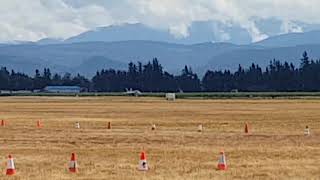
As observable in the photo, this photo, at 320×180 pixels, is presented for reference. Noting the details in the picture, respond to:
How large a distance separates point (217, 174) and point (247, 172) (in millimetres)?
971

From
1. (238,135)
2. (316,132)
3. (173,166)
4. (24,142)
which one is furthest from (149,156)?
(316,132)

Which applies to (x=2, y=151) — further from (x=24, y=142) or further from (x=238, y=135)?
(x=238, y=135)

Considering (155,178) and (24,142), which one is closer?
(155,178)

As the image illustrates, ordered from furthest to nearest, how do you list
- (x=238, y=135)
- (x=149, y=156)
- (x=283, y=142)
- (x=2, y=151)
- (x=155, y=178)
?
(x=238, y=135) → (x=283, y=142) → (x=2, y=151) → (x=149, y=156) → (x=155, y=178)

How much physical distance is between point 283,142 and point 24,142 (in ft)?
35.3

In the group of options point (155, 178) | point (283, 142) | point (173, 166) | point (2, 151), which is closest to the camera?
point (155, 178)

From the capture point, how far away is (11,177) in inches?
889

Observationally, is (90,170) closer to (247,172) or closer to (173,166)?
(173,166)

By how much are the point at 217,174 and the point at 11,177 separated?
5.50 meters

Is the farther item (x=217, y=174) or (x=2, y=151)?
(x=2, y=151)

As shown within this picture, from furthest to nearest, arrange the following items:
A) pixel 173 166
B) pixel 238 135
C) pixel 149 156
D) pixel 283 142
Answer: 1. pixel 238 135
2. pixel 283 142
3. pixel 149 156
4. pixel 173 166

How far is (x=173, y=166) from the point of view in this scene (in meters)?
25.5

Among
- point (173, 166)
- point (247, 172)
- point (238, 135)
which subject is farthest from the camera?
point (238, 135)

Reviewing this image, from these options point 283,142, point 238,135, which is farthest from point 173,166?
point 238,135
